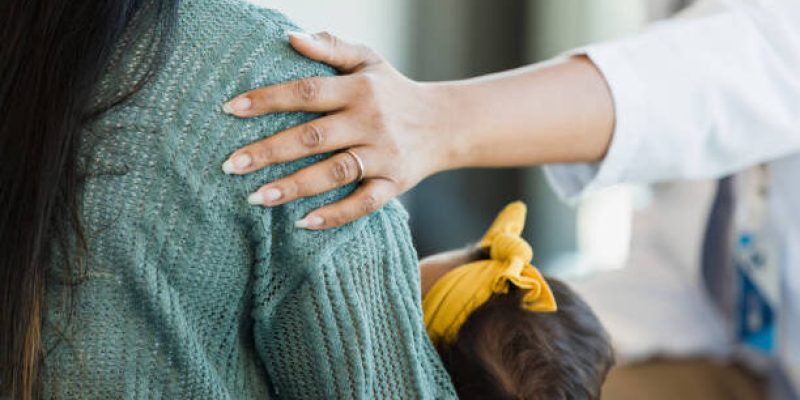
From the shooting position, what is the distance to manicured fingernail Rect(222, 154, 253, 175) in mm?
810

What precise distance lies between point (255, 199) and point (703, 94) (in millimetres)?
695

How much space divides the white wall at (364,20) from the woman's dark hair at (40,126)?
1.76m

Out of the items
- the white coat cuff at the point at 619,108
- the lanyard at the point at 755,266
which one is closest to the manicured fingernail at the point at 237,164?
the white coat cuff at the point at 619,108

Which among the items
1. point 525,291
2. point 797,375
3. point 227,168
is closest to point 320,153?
point 227,168

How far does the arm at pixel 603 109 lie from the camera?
0.97 metres

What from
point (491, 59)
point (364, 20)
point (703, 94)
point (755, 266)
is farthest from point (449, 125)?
point (491, 59)

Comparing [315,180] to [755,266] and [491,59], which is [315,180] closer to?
[755,266]

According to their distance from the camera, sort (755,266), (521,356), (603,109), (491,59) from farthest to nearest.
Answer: (491,59), (755,266), (603,109), (521,356)

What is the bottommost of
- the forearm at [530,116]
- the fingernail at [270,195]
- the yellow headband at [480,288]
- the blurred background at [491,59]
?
the blurred background at [491,59]

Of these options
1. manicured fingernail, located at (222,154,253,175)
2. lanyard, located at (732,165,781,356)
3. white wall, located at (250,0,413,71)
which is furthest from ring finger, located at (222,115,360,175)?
white wall, located at (250,0,413,71)

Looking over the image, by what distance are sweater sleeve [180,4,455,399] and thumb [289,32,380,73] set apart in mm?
10

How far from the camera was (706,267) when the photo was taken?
1.63 m

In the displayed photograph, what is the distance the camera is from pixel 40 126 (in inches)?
31.3

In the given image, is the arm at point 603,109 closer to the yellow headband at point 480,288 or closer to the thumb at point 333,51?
the thumb at point 333,51
